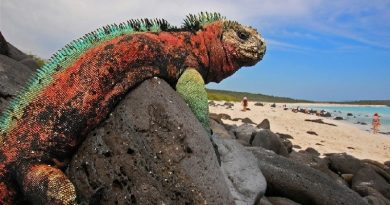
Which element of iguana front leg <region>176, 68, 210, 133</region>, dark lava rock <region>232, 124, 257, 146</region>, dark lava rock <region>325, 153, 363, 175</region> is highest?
iguana front leg <region>176, 68, 210, 133</region>

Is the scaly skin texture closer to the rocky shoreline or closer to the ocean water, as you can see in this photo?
the rocky shoreline

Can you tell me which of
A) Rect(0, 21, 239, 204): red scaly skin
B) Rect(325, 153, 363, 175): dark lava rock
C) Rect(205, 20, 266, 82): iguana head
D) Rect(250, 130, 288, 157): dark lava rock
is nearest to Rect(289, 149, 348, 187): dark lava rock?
Rect(325, 153, 363, 175): dark lava rock

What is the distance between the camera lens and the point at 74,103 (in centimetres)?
396

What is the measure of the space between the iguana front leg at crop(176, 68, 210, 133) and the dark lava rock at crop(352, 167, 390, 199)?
255 inches

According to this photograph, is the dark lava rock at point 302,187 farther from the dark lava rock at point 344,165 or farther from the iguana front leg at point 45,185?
the iguana front leg at point 45,185

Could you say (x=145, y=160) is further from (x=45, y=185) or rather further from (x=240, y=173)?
(x=240, y=173)

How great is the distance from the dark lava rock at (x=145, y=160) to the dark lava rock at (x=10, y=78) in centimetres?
340

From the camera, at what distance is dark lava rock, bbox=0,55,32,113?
287 inches

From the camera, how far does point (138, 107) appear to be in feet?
13.8

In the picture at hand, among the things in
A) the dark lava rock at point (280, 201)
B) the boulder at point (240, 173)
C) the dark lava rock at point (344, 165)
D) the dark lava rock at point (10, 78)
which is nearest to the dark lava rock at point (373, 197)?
the dark lava rock at point (344, 165)

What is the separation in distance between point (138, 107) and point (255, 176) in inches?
102

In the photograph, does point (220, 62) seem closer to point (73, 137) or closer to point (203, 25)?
point (203, 25)

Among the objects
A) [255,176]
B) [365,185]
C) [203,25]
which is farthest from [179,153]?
[365,185]

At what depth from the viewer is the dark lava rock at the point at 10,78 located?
7277 millimetres
